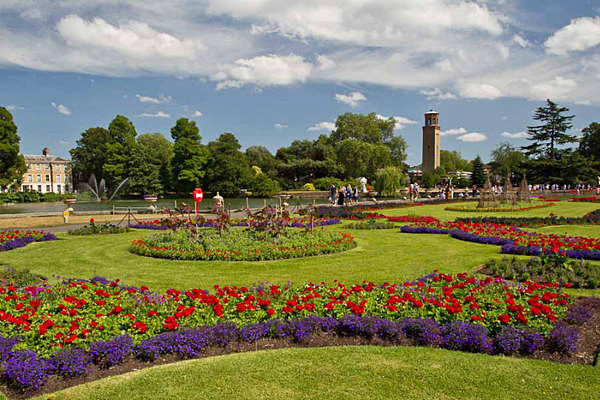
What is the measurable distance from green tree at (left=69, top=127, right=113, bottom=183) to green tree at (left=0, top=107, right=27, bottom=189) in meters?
20.3

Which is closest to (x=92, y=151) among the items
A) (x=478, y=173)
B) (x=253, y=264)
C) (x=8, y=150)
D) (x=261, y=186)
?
(x=8, y=150)

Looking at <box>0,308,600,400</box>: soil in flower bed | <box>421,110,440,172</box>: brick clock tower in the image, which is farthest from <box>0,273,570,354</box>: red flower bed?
<box>421,110,440,172</box>: brick clock tower

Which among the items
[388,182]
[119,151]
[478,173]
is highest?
[119,151]

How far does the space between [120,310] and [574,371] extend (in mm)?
5112

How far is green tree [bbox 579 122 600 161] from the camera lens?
66.1 m

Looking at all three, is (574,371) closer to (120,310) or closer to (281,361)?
(281,361)

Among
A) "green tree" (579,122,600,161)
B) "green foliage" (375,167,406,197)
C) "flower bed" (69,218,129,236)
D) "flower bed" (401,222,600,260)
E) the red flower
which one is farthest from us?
"green tree" (579,122,600,161)

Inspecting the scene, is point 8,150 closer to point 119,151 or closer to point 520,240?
point 119,151

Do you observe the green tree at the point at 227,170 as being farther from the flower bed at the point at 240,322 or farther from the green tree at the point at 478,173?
the flower bed at the point at 240,322

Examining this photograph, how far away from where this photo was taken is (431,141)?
9569 cm

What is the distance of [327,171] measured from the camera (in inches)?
2761

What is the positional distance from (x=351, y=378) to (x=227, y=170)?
5498cm

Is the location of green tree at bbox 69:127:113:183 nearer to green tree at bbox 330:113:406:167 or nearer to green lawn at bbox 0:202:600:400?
green tree at bbox 330:113:406:167

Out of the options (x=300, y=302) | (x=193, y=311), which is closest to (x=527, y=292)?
(x=300, y=302)
